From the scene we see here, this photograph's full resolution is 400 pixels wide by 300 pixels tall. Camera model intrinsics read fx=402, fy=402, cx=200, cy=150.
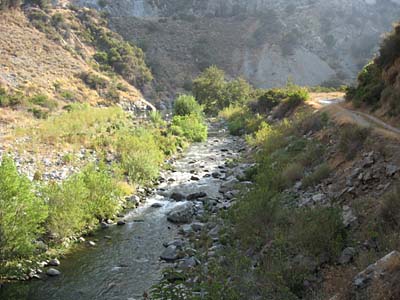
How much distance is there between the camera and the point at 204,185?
67.1 feet

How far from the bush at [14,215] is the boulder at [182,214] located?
581 cm

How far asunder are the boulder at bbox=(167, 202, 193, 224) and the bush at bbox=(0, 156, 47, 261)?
19.1ft

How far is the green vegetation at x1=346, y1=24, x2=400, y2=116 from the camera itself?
58.5 feet

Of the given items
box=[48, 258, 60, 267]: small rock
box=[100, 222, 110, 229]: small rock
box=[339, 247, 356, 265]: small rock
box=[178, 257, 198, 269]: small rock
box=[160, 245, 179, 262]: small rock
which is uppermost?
box=[339, 247, 356, 265]: small rock

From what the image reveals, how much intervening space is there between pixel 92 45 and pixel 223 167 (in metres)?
53.6

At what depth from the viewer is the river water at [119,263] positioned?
416 inches

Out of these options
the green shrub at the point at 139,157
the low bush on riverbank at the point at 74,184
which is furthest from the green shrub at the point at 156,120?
the green shrub at the point at 139,157

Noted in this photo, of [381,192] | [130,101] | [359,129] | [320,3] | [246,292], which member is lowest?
[130,101]

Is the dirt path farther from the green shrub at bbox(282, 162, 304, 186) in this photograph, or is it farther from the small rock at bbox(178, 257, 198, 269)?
the small rock at bbox(178, 257, 198, 269)

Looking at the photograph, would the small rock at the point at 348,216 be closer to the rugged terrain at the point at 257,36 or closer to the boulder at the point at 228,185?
the boulder at the point at 228,185

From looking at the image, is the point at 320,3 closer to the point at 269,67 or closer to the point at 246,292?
the point at 269,67

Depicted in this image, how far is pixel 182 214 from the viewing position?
15.9 meters

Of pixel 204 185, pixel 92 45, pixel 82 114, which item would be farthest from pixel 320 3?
pixel 204 185

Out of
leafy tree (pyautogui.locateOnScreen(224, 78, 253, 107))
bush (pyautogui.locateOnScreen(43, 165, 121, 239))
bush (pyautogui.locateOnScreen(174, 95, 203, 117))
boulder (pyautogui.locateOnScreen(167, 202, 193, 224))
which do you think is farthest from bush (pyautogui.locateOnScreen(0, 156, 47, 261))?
leafy tree (pyautogui.locateOnScreen(224, 78, 253, 107))
